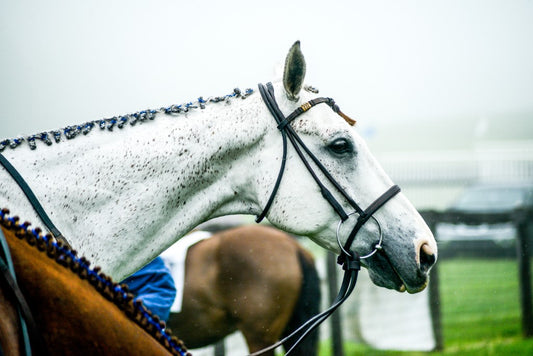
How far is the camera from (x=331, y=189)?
230 cm

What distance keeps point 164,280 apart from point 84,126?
1.18 metres

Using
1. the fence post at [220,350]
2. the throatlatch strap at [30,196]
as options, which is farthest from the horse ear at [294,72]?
the fence post at [220,350]

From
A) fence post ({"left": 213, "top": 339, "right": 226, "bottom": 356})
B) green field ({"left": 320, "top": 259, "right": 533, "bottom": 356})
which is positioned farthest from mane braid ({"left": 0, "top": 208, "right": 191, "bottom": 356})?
green field ({"left": 320, "top": 259, "right": 533, "bottom": 356})

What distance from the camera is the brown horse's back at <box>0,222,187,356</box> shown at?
1.13 meters

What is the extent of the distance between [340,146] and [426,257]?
0.59 m

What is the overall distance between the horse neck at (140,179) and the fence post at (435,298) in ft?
15.1

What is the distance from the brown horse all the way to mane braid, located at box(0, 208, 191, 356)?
348 cm

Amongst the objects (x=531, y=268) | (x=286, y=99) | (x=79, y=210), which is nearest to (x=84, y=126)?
(x=79, y=210)

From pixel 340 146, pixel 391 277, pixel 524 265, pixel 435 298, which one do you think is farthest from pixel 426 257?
pixel 524 265

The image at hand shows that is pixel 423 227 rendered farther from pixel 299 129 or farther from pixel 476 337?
pixel 476 337

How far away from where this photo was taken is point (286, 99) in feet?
7.77

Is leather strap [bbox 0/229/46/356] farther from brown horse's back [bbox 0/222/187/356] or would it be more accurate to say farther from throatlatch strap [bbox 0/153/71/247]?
throatlatch strap [bbox 0/153/71/247]

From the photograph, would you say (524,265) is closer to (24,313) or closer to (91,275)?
(91,275)

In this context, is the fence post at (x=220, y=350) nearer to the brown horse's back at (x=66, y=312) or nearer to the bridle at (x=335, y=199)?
the bridle at (x=335, y=199)
